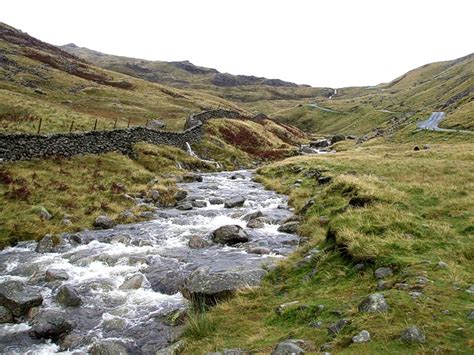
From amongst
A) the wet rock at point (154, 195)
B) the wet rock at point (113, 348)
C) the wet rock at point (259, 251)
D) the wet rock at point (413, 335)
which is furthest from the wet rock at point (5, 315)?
the wet rock at point (154, 195)

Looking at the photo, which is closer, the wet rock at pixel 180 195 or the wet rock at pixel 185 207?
the wet rock at pixel 185 207

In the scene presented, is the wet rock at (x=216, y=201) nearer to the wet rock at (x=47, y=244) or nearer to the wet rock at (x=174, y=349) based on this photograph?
the wet rock at (x=47, y=244)

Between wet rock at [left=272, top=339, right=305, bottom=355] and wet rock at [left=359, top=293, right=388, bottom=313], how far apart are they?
1.75 m

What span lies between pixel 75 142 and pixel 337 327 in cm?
3009

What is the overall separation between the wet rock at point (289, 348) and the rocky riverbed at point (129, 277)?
4003 millimetres

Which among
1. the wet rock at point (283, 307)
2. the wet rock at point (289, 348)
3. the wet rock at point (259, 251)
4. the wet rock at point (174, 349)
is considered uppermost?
the wet rock at point (289, 348)

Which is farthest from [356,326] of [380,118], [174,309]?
[380,118]

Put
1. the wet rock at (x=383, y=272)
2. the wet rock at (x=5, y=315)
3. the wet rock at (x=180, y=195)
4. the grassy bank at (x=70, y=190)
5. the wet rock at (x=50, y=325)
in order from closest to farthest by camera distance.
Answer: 1. the wet rock at (x=383, y=272)
2. the wet rock at (x=50, y=325)
3. the wet rock at (x=5, y=315)
4. the grassy bank at (x=70, y=190)
5. the wet rock at (x=180, y=195)

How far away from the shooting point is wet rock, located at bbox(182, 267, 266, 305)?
12906 millimetres

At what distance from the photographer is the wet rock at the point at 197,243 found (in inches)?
758

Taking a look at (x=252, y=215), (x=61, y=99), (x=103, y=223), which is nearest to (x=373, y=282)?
(x=252, y=215)

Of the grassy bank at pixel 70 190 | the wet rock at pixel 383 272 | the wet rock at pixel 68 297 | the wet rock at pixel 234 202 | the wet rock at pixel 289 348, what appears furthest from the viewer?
the wet rock at pixel 234 202

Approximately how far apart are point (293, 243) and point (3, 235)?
47.2ft

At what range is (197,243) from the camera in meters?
19.4
